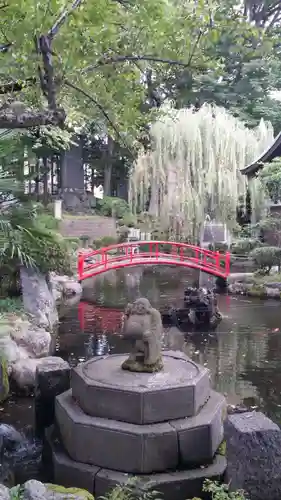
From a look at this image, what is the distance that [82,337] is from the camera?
452 inches

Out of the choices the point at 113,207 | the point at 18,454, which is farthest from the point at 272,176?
the point at 113,207

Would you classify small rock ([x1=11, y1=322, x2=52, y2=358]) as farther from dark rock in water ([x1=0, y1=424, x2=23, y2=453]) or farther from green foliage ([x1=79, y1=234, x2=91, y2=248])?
green foliage ([x1=79, y1=234, x2=91, y2=248])

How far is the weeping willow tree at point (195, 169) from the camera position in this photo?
19.0 metres

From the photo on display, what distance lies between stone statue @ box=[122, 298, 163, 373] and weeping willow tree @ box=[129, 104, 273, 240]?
13.9m

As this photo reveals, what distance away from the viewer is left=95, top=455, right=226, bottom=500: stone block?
4.58m

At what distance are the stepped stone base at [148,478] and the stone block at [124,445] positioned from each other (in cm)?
7

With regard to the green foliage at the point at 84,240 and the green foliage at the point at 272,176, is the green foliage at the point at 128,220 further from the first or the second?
the green foliage at the point at 272,176

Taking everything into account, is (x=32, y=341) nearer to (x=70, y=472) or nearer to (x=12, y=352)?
(x=12, y=352)

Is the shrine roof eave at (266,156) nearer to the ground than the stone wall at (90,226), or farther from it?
farther from it

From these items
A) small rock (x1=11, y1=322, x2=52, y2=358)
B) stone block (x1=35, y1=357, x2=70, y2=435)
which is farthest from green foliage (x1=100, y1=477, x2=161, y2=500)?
small rock (x1=11, y1=322, x2=52, y2=358)

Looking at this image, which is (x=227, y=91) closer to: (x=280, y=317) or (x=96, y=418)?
(x=280, y=317)

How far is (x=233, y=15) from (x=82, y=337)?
8.33 m

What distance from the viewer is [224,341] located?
445 inches

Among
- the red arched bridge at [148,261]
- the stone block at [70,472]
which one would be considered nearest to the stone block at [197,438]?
the stone block at [70,472]
